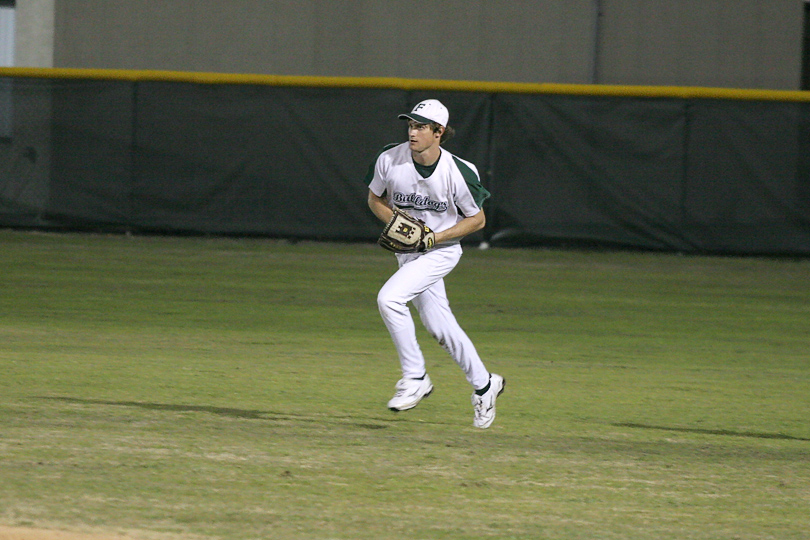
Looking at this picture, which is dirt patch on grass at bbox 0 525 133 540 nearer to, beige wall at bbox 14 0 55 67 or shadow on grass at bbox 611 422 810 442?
shadow on grass at bbox 611 422 810 442

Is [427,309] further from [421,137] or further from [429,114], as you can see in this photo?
[429,114]

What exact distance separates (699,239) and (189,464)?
488 inches

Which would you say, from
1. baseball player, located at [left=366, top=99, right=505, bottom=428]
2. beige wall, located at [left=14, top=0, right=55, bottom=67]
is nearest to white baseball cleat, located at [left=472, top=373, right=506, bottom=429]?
baseball player, located at [left=366, top=99, right=505, bottom=428]

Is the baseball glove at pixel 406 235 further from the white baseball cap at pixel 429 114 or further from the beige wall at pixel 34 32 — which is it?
the beige wall at pixel 34 32

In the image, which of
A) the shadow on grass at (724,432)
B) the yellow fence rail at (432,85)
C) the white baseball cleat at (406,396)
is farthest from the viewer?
the yellow fence rail at (432,85)

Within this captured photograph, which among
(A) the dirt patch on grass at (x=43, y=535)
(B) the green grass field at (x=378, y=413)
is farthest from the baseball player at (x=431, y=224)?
(A) the dirt patch on grass at (x=43, y=535)

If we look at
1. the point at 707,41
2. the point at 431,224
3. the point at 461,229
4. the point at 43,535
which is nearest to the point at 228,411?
the point at 431,224

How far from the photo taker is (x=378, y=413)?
273 inches

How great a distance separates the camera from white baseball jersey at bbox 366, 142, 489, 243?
263 inches

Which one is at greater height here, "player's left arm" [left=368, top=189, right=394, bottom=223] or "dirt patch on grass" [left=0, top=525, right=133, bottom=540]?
"player's left arm" [left=368, top=189, right=394, bottom=223]

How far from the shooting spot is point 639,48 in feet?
62.8

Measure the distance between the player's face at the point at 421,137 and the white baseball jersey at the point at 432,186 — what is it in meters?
0.10

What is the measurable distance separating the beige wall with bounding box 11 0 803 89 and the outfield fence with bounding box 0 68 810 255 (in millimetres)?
2575

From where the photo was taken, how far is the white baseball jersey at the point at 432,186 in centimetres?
669
